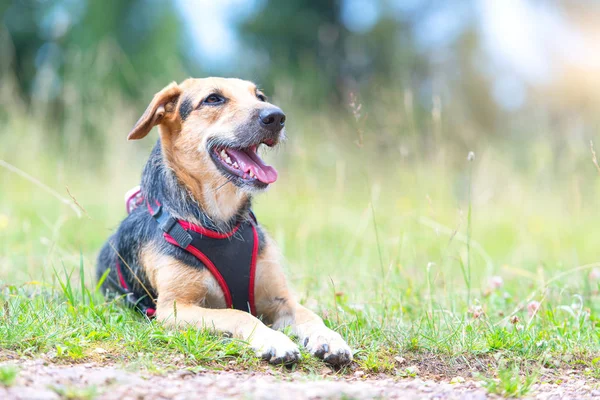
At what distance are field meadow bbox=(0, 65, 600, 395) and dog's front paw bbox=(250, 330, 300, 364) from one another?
6 cm

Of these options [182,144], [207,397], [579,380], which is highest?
[182,144]

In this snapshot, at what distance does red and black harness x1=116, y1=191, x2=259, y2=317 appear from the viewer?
3596 mm

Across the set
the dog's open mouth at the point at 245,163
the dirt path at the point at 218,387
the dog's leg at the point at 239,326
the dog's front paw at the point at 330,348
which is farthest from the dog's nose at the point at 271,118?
the dirt path at the point at 218,387

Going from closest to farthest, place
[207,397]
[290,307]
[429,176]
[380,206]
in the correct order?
[207,397], [290,307], [429,176], [380,206]

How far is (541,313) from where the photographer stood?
4.01 meters

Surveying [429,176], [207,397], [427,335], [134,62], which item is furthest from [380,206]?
[134,62]

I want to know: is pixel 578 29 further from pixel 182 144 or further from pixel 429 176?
pixel 182 144

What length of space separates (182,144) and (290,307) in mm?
1191

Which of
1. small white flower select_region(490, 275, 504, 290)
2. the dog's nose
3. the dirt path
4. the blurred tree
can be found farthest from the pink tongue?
the blurred tree

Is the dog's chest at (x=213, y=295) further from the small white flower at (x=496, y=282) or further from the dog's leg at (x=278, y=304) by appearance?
the small white flower at (x=496, y=282)

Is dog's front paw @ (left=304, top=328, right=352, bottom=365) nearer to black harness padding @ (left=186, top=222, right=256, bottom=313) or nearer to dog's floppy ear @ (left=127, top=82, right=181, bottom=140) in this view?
black harness padding @ (left=186, top=222, right=256, bottom=313)

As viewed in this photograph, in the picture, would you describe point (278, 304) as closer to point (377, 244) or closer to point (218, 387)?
point (377, 244)

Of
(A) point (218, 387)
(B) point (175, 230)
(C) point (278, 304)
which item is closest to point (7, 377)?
(A) point (218, 387)

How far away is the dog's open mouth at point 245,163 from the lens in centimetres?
378
